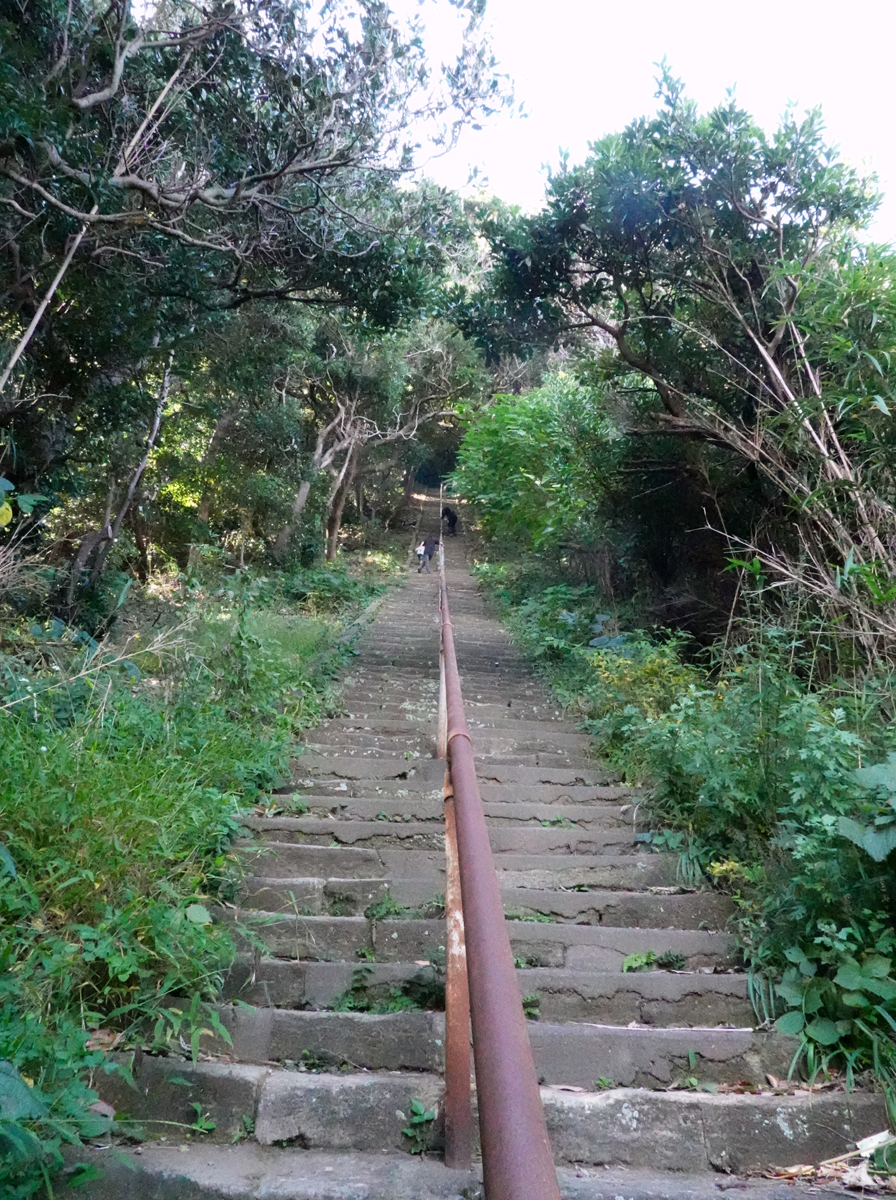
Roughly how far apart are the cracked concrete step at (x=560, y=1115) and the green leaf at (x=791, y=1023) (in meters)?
0.27

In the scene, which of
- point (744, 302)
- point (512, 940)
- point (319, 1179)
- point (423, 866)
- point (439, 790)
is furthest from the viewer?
point (744, 302)

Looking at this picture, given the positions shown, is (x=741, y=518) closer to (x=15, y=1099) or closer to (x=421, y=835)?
(x=421, y=835)

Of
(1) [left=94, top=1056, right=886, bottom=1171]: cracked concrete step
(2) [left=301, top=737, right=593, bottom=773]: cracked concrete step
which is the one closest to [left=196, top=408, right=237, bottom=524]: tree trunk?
(2) [left=301, top=737, right=593, bottom=773]: cracked concrete step

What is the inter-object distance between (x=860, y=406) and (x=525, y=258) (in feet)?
12.1

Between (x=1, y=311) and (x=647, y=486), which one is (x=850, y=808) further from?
(x=1, y=311)

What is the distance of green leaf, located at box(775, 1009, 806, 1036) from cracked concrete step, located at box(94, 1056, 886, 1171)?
268 mm

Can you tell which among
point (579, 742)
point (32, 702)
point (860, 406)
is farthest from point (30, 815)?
point (860, 406)

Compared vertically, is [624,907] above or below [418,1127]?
above

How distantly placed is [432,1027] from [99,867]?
1.29 m

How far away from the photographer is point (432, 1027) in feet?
8.13

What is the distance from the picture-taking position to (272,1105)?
2195 mm

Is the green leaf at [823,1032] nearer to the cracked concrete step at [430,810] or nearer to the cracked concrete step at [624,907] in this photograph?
the cracked concrete step at [624,907]

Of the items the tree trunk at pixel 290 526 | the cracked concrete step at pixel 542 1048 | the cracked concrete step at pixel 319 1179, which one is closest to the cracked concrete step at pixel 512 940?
the cracked concrete step at pixel 542 1048

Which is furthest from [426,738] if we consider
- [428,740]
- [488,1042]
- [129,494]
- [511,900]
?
[129,494]
